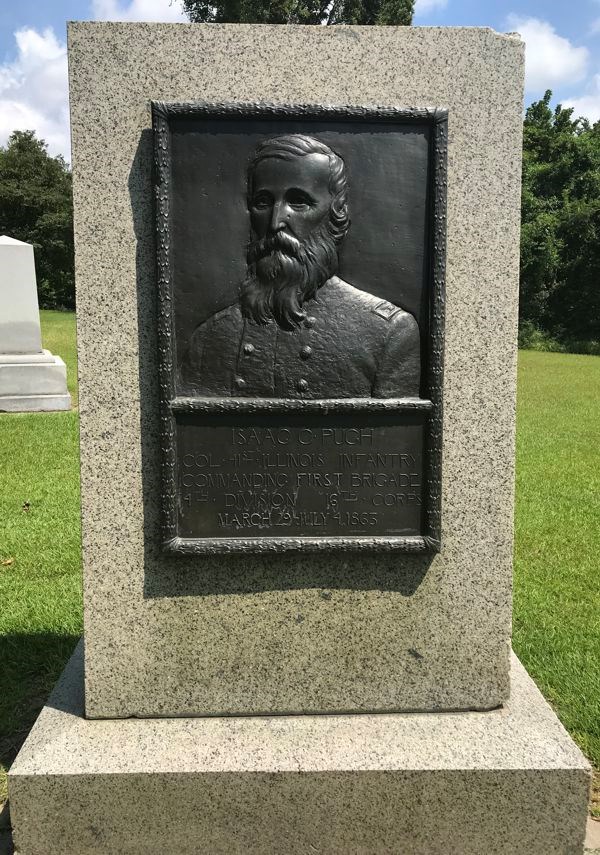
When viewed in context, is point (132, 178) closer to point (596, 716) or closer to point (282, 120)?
point (282, 120)

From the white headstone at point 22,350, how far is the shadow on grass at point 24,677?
22.8 feet

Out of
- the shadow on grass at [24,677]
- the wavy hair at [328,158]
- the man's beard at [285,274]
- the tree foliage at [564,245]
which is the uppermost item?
the tree foliage at [564,245]

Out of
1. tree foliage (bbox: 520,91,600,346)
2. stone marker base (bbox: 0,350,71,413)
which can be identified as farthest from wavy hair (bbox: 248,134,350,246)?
tree foliage (bbox: 520,91,600,346)

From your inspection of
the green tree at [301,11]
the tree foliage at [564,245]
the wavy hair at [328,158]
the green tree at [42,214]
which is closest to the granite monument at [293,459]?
the wavy hair at [328,158]

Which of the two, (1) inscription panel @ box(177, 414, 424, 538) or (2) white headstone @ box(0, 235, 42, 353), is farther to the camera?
(2) white headstone @ box(0, 235, 42, 353)

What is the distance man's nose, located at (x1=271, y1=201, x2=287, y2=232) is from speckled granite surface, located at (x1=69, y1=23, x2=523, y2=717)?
0.36 meters

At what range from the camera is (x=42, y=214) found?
121 feet

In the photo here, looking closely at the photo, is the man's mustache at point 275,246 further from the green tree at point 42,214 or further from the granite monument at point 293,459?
the green tree at point 42,214

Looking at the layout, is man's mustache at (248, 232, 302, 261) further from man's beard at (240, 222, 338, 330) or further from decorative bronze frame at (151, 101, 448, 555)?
decorative bronze frame at (151, 101, 448, 555)

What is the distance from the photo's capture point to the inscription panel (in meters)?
2.60

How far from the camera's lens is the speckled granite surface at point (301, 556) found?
2.43 m

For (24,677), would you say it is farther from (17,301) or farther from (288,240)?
(17,301)

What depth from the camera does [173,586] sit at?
2648mm

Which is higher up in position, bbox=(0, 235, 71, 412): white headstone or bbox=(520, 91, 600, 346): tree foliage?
bbox=(520, 91, 600, 346): tree foliage
